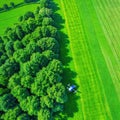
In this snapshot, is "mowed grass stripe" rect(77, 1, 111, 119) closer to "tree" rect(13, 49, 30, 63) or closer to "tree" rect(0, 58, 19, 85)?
"tree" rect(13, 49, 30, 63)

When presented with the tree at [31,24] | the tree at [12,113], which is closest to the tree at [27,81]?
the tree at [12,113]

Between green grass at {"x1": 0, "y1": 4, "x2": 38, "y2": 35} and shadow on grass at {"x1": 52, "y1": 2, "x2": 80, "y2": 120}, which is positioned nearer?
shadow on grass at {"x1": 52, "y1": 2, "x2": 80, "y2": 120}

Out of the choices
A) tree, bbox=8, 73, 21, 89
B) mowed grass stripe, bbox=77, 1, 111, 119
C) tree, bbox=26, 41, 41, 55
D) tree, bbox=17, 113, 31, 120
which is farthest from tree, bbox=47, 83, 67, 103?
tree, bbox=26, 41, 41, 55

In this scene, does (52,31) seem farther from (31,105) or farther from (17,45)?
(31,105)

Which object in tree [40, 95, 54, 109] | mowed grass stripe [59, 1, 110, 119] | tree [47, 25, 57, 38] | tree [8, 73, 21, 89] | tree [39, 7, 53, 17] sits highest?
tree [39, 7, 53, 17]

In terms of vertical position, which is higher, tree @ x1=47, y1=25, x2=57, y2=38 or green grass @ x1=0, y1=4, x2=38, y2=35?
green grass @ x1=0, y1=4, x2=38, y2=35

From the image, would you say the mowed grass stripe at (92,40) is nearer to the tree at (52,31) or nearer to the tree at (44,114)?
the tree at (52,31)

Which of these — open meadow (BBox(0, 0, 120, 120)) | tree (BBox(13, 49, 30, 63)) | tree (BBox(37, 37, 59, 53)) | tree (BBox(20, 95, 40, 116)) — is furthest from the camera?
tree (BBox(37, 37, 59, 53))
